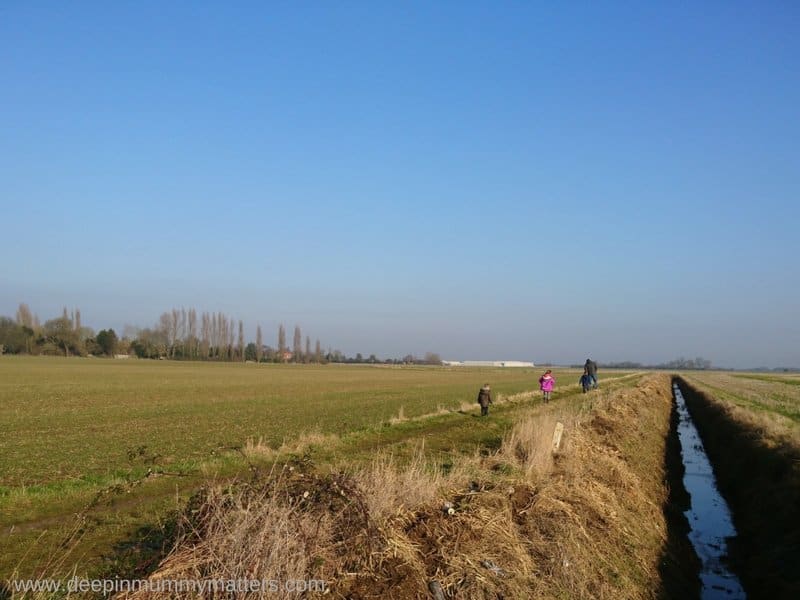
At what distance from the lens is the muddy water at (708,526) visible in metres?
10.5

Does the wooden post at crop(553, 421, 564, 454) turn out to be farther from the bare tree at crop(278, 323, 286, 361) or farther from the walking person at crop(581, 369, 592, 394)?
the bare tree at crop(278, 323, 286, 361)

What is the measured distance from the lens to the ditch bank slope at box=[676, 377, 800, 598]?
33.2 ft

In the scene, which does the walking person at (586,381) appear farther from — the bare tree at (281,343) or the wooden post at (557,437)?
the bare tree at (281,343)

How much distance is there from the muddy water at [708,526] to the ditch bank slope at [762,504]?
21 centimetres

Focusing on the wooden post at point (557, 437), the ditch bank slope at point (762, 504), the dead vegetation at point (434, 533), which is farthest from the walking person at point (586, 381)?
the dead vegetation at point (434, 533)

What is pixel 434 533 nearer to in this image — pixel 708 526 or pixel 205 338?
pixel 708 526

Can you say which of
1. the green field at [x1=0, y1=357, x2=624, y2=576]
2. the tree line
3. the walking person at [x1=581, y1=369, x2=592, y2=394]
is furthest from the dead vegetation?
the tree line

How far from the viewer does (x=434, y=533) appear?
7000mm

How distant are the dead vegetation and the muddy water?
1.06 meters

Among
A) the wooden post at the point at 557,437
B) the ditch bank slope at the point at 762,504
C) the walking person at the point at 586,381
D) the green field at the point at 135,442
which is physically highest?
the wooden post at the point at 557,437

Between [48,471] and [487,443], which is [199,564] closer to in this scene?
[48,471]

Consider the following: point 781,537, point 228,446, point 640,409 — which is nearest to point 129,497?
point 228,446

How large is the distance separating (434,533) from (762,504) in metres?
10.5

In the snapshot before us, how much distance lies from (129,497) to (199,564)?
5993 mm
